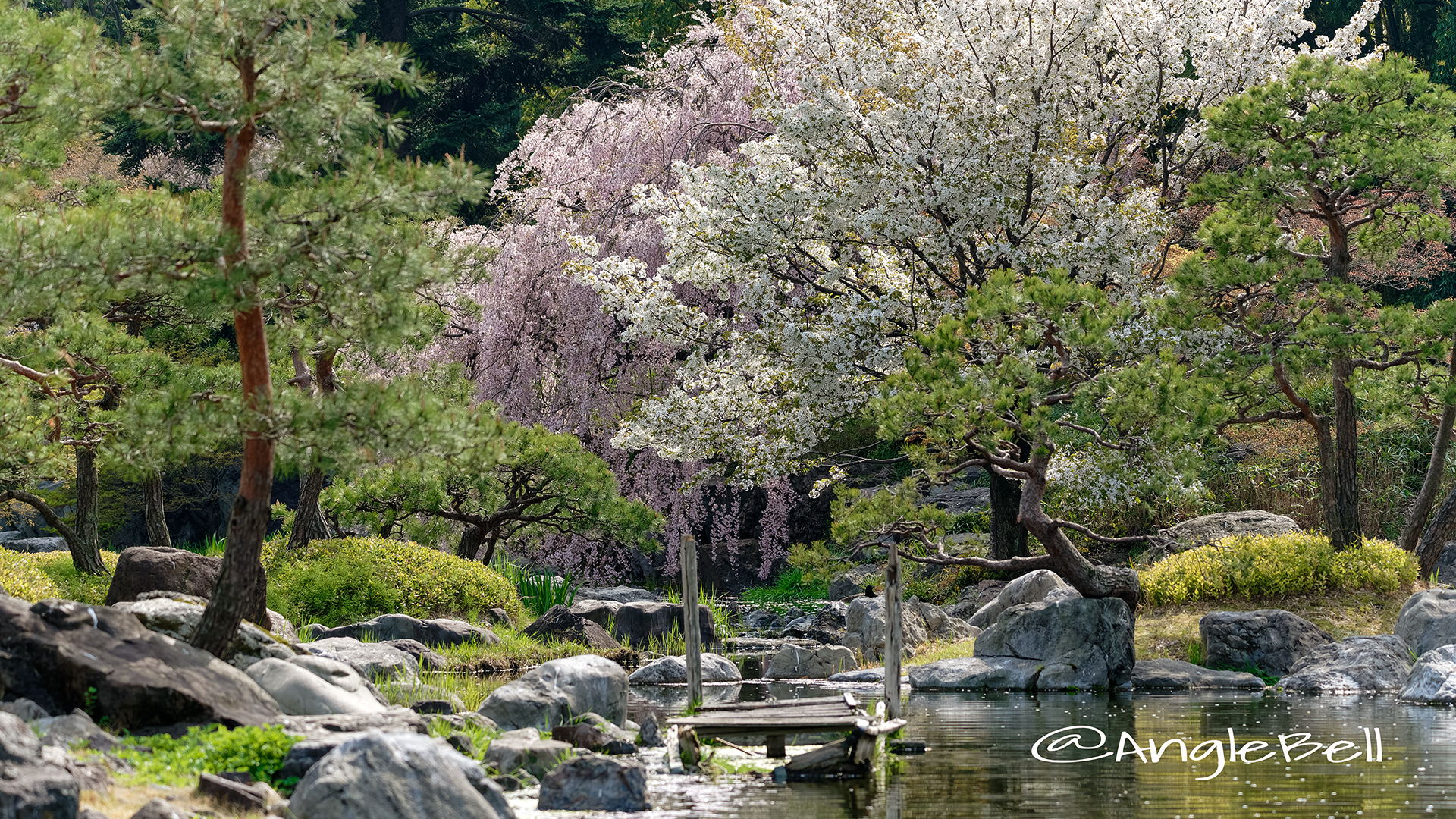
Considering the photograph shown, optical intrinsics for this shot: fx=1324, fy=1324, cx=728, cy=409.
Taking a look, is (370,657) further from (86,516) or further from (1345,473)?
(1345,473)

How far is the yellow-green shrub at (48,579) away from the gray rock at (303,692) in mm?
6787

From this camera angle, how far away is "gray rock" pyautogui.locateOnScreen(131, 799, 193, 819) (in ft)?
21.1

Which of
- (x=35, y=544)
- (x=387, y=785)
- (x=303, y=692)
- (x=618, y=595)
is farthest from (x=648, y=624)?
(x=35, y=544)

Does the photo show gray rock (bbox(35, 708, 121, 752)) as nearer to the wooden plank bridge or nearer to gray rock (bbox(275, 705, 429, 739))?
gray rock (bbox(275, 705, 429, 739))

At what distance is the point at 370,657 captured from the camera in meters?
14.5

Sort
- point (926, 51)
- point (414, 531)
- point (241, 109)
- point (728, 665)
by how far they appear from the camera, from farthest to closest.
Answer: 1. point (414, 531)
2. point (926, 51)
3. point (728, 665)
4. point (241, 109)

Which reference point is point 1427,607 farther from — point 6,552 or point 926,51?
point 6,552

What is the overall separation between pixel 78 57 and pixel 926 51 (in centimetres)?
1187

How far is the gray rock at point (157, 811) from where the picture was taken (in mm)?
6430

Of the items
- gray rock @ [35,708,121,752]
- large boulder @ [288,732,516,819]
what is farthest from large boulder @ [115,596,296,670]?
large boulder @ [288,732,516,819]

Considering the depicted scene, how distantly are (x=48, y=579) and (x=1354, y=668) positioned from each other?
52.8 ft

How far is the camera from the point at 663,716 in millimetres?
13930

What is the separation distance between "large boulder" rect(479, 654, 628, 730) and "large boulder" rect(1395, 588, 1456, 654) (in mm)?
9729

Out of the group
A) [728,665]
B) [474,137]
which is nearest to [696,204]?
[728,665]
